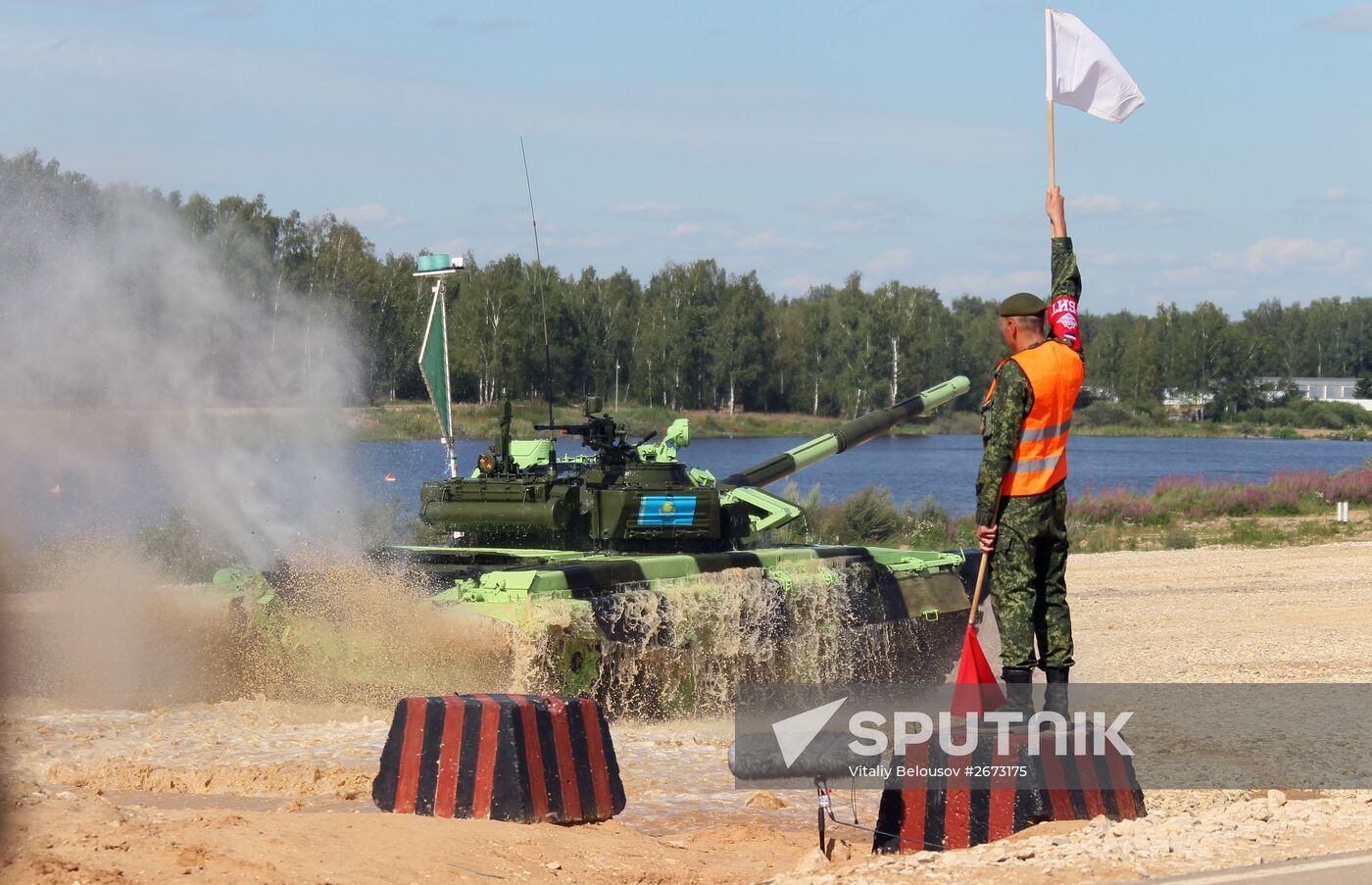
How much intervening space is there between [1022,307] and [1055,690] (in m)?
1.70

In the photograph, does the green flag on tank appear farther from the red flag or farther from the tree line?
the red flag

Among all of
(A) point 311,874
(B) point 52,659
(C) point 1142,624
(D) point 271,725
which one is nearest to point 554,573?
(D) point 271,725

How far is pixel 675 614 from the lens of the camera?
465 inches

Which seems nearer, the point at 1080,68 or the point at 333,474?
the point at 1080,68

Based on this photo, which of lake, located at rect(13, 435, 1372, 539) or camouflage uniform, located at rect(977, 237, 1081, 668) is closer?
camouflage uniform, located at rect(977, 237, 1081, 668)

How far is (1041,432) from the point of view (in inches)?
285

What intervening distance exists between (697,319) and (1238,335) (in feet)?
121

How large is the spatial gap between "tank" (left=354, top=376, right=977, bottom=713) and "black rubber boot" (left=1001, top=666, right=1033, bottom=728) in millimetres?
4193

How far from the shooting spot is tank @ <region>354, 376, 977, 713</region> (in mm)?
11094

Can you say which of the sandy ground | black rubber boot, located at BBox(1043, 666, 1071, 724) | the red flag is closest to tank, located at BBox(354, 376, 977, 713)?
the sandy ground

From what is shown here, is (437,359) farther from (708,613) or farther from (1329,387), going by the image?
(1329,387)

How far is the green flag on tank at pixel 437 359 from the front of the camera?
1608 cm

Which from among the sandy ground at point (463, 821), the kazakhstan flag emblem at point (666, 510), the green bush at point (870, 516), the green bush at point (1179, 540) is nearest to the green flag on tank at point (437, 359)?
the kazakhstan flag emblem at point (666, 510)

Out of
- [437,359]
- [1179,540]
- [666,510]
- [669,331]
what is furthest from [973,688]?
[669,331]
